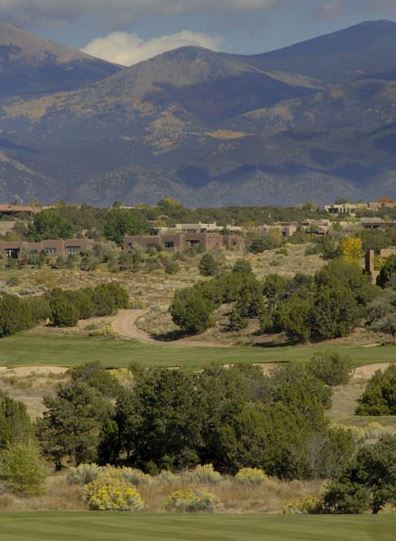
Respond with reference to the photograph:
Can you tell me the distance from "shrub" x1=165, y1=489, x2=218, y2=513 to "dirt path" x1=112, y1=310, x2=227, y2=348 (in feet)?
140

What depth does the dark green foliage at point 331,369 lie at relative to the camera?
5622cm

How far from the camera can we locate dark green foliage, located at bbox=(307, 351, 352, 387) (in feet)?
184

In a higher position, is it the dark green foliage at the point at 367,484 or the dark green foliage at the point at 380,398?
the dark green foliage at the point at 367,484

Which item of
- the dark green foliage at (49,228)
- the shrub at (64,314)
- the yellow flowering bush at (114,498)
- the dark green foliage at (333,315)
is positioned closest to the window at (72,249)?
the dark green foliage at (49,228)

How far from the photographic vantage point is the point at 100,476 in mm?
35906

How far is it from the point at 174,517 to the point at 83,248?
11052 centimetres

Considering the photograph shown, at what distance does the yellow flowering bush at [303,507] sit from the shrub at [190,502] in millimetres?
1601

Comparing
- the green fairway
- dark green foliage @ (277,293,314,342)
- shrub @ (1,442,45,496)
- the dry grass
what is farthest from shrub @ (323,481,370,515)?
dark green foliage @ (277,293,314,342)

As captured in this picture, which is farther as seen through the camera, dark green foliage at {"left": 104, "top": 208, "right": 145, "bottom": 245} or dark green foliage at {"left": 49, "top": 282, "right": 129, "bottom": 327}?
dark green foliage at {"left": 104, "top": 208, "right": 145, "bottom": 245}

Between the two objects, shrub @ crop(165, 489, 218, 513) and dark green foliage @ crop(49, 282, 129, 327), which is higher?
shrub @ crop(165, 489, 218, 513)

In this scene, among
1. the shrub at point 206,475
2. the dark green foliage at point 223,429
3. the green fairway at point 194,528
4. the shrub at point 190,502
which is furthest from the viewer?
the dark green foliage at point 223,429

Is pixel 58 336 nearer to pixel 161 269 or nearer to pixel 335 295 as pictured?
pixel 335 295

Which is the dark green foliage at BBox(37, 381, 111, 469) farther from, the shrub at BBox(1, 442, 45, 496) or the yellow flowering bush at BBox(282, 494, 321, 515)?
the yellow flowering bush at BBox(282, 494, 321, 515)

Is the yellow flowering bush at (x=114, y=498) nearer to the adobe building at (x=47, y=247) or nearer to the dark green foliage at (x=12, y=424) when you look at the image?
the dark green foliage at (x=12, y=424)
